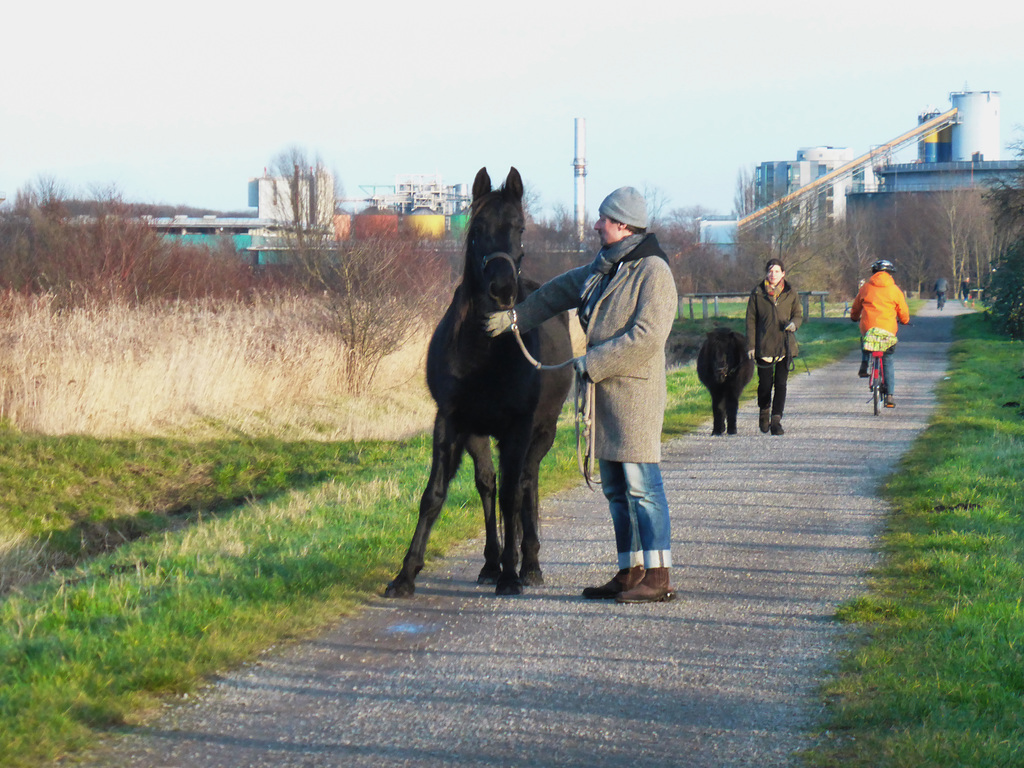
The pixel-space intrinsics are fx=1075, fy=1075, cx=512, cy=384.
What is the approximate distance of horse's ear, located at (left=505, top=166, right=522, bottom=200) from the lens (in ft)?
18.6

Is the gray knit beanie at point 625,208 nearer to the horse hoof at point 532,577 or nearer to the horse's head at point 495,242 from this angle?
the horse's head at point 495,242

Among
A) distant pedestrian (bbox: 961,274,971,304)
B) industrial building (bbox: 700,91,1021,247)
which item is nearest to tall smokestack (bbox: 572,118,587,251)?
industrial building (bbox: 700,91,1021,247)

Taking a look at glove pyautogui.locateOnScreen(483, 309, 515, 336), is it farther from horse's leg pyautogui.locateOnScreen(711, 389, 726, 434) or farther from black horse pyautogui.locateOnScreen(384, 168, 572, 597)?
horse's leg pyautogui.locateOnScreen(711, 389, 726, 434)

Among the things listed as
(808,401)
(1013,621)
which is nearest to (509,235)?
(1013,621)

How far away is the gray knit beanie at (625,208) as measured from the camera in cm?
548

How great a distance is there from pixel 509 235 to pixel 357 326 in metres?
13.4

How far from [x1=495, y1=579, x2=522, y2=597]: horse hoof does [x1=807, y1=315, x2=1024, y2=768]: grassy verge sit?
5.50ft

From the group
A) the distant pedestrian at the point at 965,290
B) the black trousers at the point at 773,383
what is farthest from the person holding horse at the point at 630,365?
the distant pedestrian at the point at 965,290

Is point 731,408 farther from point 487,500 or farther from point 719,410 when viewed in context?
point 487,500

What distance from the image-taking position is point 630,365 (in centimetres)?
540

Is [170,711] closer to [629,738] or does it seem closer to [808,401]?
[629,738]

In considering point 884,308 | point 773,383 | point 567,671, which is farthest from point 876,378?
point 567,671

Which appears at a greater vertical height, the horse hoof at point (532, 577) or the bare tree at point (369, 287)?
the bare tree at point (369, 287)

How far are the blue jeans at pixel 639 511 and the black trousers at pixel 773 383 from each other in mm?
7338
